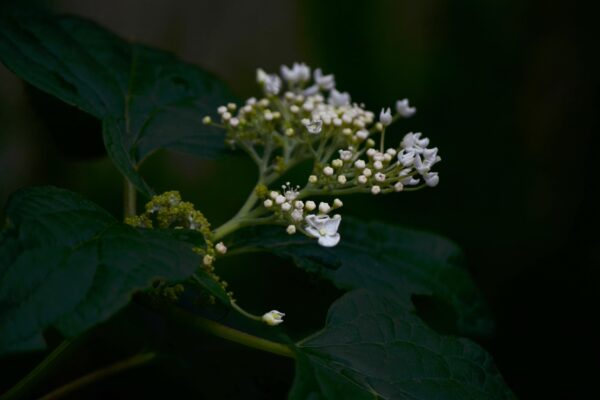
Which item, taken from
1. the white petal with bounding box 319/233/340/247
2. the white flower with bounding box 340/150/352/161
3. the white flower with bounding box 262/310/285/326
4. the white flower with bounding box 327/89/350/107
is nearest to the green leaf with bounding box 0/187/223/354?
the white flower with bounding box 262/310/285/326

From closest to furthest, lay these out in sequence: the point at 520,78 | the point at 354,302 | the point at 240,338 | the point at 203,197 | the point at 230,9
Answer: the point at 240,338, the point at 354,302, the point at 203,197, the point at 520,78, the point at 230,9

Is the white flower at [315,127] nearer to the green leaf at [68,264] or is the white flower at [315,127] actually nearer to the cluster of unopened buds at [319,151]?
the cluster of unopened buds at [319,151]

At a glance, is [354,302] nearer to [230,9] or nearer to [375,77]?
[375,77]

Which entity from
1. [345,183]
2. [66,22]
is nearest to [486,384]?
[345,183]

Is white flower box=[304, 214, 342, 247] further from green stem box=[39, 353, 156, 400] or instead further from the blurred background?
the blurred background

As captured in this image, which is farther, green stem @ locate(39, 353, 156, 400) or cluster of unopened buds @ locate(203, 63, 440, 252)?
green stem @ locate(39, 353, 156, 400)

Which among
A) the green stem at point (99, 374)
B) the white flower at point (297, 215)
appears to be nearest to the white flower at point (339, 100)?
the white flower at point (297, 215)

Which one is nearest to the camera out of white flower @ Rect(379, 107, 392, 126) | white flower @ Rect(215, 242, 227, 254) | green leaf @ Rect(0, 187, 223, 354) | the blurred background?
green leaf @ Rect(0, 187, 223, 354)

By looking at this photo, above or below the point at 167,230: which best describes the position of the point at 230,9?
above
